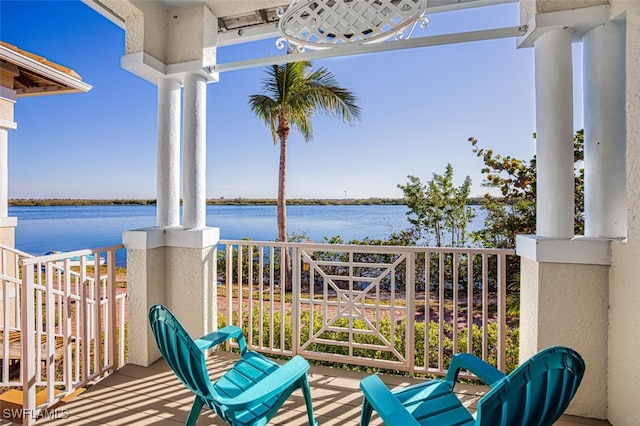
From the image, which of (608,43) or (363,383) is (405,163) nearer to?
(608,43)

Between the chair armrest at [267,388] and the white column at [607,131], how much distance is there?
211 cm

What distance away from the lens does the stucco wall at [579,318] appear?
2.09 metres

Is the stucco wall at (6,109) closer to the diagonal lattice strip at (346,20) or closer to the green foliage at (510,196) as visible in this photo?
the diagonal lattice strip at (346,20)

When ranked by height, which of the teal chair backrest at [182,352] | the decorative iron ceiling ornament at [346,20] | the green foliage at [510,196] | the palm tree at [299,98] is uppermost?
the palm tree at [299,98]

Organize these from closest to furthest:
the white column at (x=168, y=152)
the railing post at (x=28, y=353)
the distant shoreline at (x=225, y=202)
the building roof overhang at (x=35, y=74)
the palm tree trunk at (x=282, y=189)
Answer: the railing post at (x=28, y=353), the white column at (x=168, y=152), the building roof overhang at (x=35, y=74), the palm tree trunk at (x=282, y=189), the distant shoreline at (x=225, y=202)

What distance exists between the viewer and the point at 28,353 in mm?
2045

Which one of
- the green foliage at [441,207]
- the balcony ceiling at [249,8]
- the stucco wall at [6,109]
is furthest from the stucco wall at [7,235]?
the green foliage at [441,207]

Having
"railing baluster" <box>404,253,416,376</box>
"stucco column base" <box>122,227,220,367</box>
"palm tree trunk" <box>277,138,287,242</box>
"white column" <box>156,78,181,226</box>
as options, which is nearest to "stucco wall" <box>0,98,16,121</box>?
"white column" <box>156,78,181,226</box>

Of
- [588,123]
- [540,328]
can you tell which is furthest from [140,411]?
[588,123]

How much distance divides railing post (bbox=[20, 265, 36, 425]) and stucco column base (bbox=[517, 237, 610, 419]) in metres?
3.21

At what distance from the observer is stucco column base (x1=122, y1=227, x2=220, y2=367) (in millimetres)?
2799

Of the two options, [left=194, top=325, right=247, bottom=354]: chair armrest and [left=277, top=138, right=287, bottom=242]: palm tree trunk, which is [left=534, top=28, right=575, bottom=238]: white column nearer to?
[left=194, top=325, right=247, bottom=354]: chair armrest

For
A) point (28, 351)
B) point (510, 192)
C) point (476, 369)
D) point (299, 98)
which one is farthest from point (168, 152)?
point (510, 192)

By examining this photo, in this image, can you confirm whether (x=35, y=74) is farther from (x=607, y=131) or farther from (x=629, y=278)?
(x=629, y=278)
